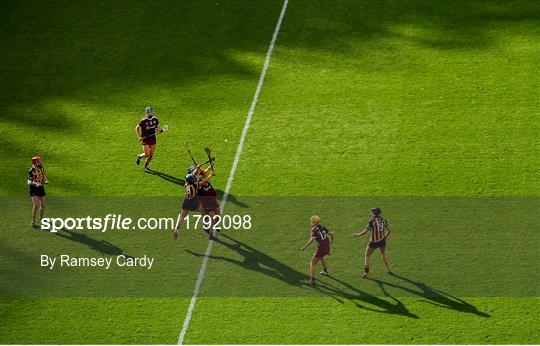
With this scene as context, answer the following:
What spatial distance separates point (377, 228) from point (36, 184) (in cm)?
850

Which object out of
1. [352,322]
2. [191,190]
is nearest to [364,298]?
[352,322]

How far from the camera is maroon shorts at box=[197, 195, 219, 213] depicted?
2755 cm

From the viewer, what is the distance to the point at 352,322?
24.6 meters

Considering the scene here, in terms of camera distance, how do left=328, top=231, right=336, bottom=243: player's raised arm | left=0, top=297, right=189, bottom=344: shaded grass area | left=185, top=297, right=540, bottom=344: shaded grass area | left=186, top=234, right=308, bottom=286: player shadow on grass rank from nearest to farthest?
1. left=185, top=297, right=540, bottom=344: shaded grass area
2. left=0, top=297, right=189, bottom=344: shaded grass area
3. left=328, top=231, right=336, bottom=243: player's raised arm
4. left=186, top=234, right=308, bottom=286: player shadow on grass

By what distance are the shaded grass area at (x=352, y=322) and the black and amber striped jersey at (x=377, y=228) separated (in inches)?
58.2

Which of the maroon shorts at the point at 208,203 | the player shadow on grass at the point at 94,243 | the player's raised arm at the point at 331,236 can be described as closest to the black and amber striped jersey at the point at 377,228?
the player's raised arm at the point at 331,236

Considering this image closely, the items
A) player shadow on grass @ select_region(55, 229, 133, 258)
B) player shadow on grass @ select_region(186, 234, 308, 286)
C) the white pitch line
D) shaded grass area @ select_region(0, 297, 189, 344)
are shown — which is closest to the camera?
shaded grass area @ select_region(0, 297, 189, 344)

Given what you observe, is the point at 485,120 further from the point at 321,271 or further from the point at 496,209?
the point at 321,271

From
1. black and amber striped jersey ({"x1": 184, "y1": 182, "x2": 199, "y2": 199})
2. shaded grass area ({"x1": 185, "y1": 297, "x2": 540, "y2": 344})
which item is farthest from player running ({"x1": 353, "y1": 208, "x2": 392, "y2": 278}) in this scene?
black and amber striped jersey ({"x1": 184, "y1": 182, "x2": 199, "y2": 199})

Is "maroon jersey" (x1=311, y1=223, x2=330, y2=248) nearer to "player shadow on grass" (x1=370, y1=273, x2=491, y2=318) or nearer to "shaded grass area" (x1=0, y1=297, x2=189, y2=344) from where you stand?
"player shadow on grass" (x1=370, y1=273, x2=491, y2=318)

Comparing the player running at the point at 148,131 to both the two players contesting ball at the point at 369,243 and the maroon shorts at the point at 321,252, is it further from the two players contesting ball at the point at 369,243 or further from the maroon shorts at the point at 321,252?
the maroon shorts at the point at 321,252

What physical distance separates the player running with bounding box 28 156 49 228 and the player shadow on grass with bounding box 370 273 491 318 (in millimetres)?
8553

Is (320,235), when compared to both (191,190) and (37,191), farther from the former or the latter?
(37,191)

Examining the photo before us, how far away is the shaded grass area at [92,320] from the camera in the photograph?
960 inches
